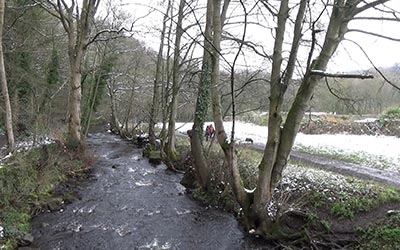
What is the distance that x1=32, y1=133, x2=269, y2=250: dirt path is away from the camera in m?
7.90

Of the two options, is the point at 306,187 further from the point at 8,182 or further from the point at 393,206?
the point at 8,182

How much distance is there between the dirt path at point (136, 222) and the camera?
7.90m

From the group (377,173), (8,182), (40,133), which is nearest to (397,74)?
(377,173)

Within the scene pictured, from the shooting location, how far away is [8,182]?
861 cm

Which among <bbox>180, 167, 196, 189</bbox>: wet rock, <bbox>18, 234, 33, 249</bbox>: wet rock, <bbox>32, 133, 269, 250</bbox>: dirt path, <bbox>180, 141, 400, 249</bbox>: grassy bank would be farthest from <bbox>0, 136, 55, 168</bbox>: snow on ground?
<bbox>180, 141, 400, 249</bbox>: grassy bank

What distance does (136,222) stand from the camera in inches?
362

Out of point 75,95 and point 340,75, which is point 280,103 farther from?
point 75,95

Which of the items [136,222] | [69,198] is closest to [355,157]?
[136,222]

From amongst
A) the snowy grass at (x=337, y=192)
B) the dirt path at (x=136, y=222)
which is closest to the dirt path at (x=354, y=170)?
the snowy grass at (x=337, y=192)

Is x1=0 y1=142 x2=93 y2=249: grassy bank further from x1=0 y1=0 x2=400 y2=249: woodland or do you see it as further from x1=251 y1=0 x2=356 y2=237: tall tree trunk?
x1=251 y1=0 x2=356 y2=237: tall tree trunk

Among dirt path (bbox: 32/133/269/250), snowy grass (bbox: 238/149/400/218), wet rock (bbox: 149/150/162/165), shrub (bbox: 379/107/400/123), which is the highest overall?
shrub (bbox: 379/107/400/123)

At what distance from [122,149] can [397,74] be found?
699 inches

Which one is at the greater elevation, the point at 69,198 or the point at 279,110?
the point at 279,110

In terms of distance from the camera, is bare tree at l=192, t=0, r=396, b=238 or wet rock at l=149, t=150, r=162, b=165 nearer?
bare tree at l=192, t=0, r=396, b=238
